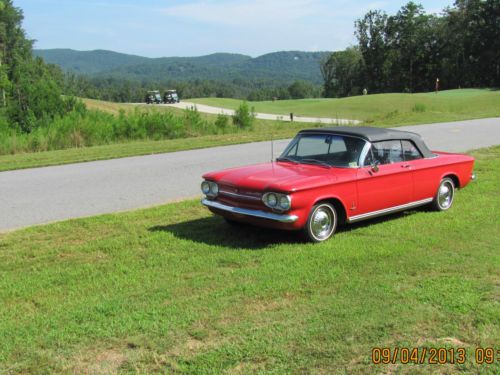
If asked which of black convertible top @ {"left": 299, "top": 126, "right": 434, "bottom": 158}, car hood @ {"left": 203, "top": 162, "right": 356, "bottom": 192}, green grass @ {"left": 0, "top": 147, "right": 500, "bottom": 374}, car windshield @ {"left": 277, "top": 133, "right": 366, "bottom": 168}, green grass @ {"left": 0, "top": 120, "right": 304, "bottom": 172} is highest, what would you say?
black convertible top @ {"left": 299, "top": 126, "right": 434, "bottom": 158}

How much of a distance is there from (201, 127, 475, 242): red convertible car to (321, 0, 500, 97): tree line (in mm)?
81765

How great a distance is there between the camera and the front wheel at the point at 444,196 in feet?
26.0

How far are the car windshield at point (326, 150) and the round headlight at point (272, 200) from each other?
110 cm

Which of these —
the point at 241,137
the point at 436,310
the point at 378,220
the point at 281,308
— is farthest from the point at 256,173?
the point at 241,137

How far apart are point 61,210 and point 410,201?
17.0ft

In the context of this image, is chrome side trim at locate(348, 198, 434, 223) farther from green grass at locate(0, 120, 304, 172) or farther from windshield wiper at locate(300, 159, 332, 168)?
green grass at locate(0, 120, 304, 172)

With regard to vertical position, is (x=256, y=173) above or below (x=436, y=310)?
above

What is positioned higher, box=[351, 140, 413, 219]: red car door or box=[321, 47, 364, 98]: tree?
box=[321, 47, 364, 98]: tree

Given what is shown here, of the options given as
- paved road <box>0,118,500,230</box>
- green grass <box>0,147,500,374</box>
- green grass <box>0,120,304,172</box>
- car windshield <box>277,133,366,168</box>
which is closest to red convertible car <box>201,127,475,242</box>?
car windshield <box>277,133,366,168</box>

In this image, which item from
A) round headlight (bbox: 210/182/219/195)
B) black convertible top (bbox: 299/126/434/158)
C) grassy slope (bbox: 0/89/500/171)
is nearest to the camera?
round headlight (bbox: 210/182/219/195)

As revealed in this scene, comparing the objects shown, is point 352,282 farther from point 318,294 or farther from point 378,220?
point 378,220

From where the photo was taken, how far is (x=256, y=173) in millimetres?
6777

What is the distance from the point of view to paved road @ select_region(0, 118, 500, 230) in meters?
8.70

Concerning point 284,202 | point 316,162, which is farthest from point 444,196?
point 284,202
